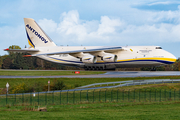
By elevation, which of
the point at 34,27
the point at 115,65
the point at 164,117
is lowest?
the point at 164,117

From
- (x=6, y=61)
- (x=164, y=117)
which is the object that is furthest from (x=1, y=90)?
(x=6, y=61)

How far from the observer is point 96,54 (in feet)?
166

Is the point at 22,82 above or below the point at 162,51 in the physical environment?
below

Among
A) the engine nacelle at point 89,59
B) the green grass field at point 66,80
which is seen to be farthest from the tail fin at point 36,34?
the green grass field at point 66,80

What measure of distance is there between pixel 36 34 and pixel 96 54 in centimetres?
1545

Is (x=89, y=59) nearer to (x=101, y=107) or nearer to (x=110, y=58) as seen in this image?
(x=110, y=58)

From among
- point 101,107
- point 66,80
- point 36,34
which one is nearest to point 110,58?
point 66,80

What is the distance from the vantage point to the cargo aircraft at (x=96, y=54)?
46719 mm

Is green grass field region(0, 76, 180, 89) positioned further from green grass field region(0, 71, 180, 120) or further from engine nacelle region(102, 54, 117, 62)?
engine nacelle region(102, 54, 117, 62)

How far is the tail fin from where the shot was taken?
188 ft

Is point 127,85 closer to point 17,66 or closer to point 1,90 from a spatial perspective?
point 1,90

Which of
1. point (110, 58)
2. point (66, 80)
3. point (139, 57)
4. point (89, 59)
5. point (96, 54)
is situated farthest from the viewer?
point (96, 54)

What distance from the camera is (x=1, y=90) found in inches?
1474

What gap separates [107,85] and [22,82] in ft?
42.6
